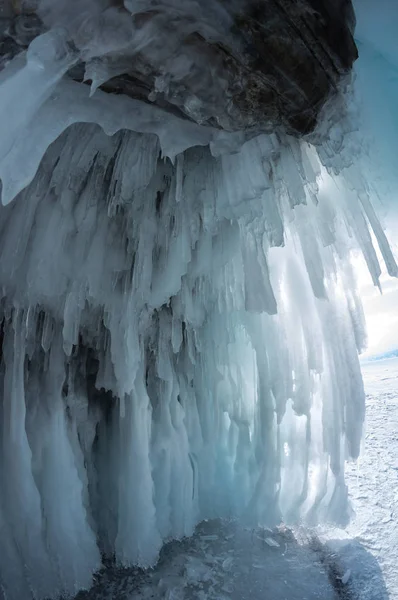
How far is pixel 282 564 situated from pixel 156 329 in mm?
2721

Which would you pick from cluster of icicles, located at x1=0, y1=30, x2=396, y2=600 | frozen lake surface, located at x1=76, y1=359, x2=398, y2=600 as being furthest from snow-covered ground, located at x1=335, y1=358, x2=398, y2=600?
cluster of icicles, located at x1=0, y1=30, x2=396, y2=600

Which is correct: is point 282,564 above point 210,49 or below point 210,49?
below

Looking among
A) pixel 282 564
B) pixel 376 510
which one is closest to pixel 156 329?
pixel 282 564

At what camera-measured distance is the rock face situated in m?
1.91

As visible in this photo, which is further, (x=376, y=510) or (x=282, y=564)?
(x=376, y=510)

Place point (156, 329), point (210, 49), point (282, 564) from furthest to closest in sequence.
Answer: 1. point (156, 329)
2. point (282, 564)
3. point (210, 49)

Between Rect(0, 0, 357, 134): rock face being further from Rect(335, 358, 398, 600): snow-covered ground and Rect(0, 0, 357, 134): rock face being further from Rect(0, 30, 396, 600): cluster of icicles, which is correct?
Rect(335, 358, 398, 600): snow-covered ground

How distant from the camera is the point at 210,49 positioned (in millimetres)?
2066

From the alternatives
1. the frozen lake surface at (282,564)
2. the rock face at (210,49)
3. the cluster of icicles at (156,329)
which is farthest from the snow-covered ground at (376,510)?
the rock face at (210,49)

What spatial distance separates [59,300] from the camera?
3709 mm

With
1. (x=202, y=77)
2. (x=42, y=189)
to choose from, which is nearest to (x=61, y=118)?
Answer: (x=202, y=77)

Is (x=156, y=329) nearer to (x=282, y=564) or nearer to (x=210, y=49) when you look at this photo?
(x=282, y=564)

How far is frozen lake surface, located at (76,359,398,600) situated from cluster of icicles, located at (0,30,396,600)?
0.74 feet

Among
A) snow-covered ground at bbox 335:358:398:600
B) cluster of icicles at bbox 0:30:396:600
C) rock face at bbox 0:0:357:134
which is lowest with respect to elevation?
snow-covered ground at bbox 335:358:398:600
